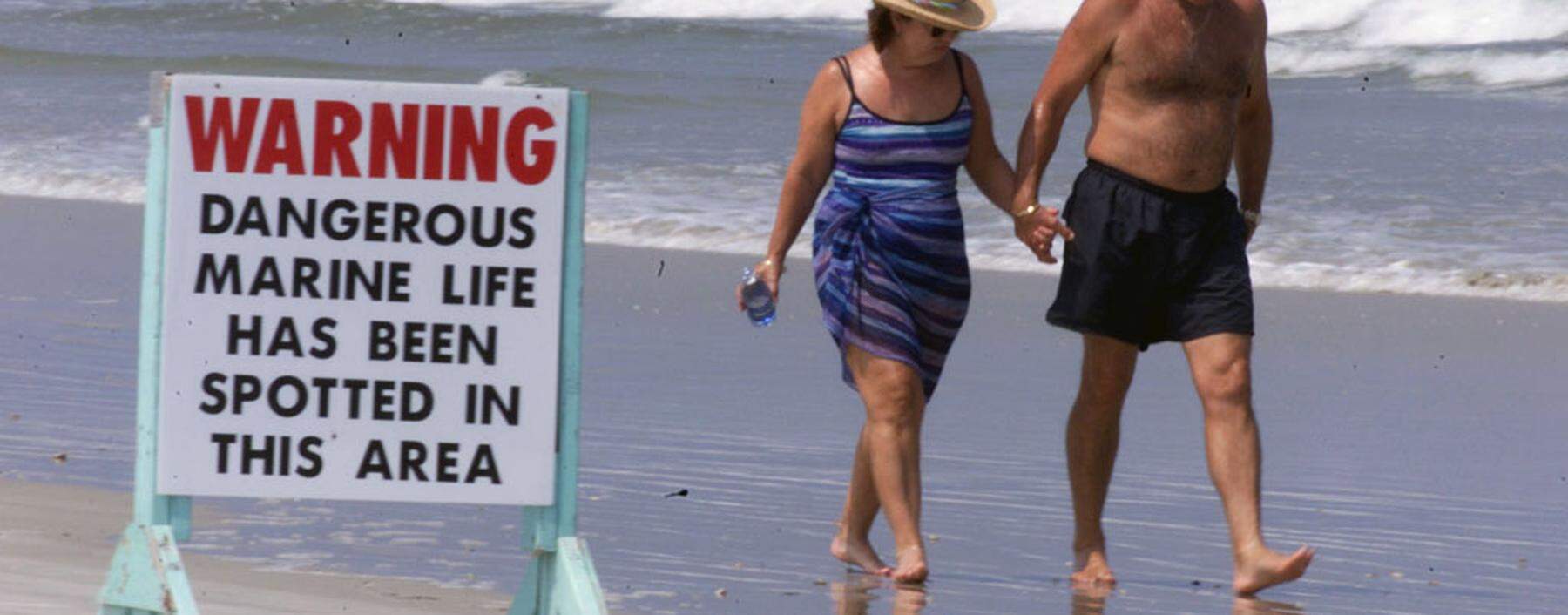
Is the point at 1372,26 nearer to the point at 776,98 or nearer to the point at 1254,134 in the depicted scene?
the point at 776,98

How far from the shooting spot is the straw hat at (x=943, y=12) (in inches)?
192

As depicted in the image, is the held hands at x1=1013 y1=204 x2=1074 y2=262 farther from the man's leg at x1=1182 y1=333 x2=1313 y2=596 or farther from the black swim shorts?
the man's leg at x1=1182 y1=333 x2=1313 y2=596

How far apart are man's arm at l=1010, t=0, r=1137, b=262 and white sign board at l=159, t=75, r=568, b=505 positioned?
170 centimetres

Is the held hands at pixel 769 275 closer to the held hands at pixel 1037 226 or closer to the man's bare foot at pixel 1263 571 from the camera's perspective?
the held hands at pixel 1037 226

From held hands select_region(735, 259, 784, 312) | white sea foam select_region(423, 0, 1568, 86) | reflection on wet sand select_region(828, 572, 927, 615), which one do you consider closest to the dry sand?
reflection on wet sand select_region(828, 572, 927, 615)

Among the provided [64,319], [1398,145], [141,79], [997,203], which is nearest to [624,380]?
[64,319]

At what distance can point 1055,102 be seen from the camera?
5.20m

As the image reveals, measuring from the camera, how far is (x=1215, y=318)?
16.8 feet

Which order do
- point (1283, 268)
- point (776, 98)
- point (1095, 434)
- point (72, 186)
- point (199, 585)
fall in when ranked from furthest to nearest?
point (776, 98) < point (72, 186) < point (1283, 268) < point (1095, 434) < point (199, 585)

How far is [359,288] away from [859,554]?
72.3 inches

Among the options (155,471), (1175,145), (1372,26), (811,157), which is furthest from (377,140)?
(1372,26)

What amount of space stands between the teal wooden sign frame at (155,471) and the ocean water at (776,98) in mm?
8175

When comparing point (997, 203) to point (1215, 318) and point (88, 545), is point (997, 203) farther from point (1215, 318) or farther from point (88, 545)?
point (88, 545)

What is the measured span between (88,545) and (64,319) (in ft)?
12.8
